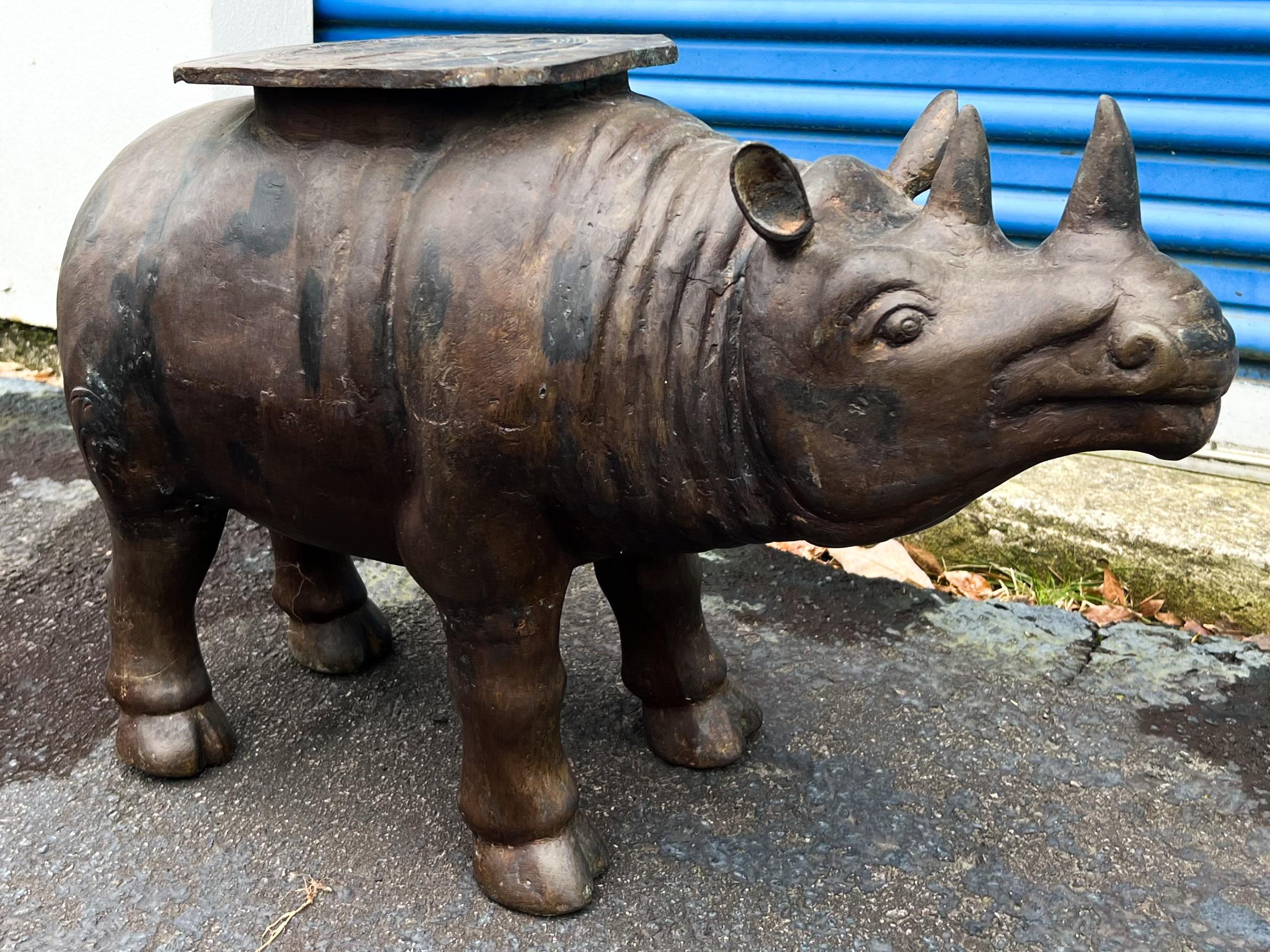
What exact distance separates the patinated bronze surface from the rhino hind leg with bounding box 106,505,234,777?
2cm

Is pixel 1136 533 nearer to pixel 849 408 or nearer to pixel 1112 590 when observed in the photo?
pixel 1112 590

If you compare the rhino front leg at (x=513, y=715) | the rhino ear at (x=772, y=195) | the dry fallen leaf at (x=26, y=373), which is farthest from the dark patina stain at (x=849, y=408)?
the dry fallen leaf at (x=26, y=373)

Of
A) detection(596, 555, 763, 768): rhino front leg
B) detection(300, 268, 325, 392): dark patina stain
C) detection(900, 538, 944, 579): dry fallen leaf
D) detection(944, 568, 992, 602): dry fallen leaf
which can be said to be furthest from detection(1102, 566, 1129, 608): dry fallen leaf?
detection(300, 268, 325, 392): dark patina stain

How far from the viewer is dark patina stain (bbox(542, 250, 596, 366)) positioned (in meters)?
1.94

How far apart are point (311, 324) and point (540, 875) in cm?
105

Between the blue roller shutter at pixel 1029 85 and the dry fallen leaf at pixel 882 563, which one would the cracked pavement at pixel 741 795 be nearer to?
the dry fallen leaf at pixel 882 563

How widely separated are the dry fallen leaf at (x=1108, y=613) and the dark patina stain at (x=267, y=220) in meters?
2.37

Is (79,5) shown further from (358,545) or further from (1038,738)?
(1038,738)

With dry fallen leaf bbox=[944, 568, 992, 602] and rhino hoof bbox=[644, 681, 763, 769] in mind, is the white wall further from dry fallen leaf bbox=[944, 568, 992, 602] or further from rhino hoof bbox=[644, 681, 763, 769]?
dry fallen leaf bbox=[944, 568, 992, 602]

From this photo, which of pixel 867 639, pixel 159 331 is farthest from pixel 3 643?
pixel 867 639

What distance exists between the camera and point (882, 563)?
378cm

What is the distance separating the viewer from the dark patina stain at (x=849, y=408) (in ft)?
5.90

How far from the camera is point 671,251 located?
194 cm

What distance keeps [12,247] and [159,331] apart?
9.95ft
